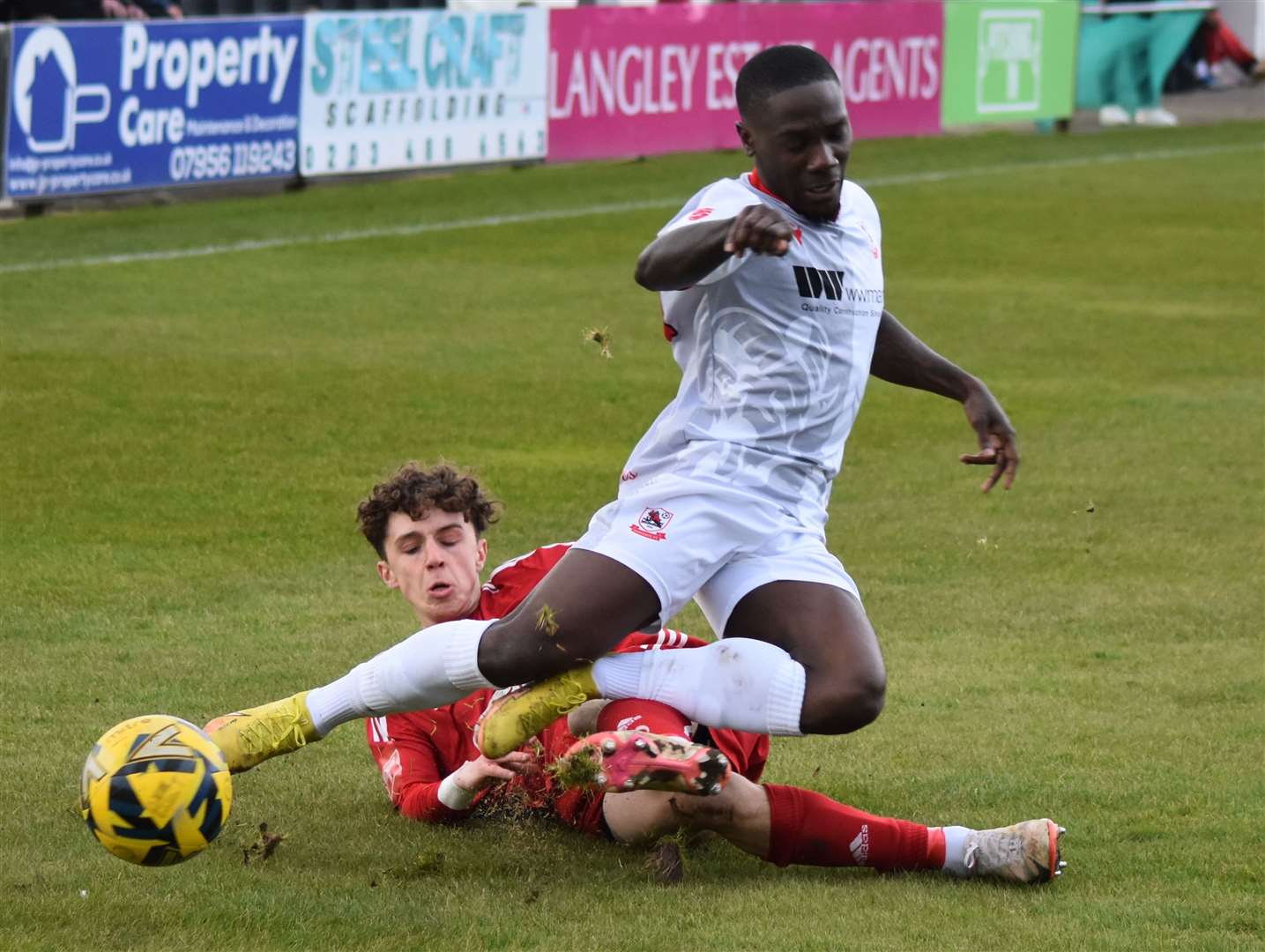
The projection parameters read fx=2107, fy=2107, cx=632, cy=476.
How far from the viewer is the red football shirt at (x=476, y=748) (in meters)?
5.10

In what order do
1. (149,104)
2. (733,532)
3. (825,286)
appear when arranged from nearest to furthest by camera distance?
(733,532) → (825,286) → (149,104)

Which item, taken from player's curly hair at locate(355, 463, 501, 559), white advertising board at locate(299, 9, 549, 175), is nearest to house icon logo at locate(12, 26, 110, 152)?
white advertising board at locate(299, 9, 549, 175)

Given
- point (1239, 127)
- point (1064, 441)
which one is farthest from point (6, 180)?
point (1239, 127)

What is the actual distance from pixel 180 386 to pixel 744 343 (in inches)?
276

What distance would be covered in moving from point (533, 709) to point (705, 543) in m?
0.53

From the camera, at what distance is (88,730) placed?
5.99m

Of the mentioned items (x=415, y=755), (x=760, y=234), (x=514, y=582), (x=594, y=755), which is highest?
(x=760, y=234)

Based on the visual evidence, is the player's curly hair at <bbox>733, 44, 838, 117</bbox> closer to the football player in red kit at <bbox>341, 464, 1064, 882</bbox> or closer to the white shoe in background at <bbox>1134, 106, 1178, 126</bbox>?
the football player in red kit at <bbox>341, 464, 1064, 882</bbox>

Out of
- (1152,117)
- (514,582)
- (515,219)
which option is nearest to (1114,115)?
(1152,117)

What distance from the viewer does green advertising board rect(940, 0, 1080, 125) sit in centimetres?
2606

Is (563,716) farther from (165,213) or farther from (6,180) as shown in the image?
(165,213)

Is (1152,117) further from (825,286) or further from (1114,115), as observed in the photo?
(825,286)

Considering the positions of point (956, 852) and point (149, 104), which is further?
point (149, 104)

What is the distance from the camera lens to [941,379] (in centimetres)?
534
